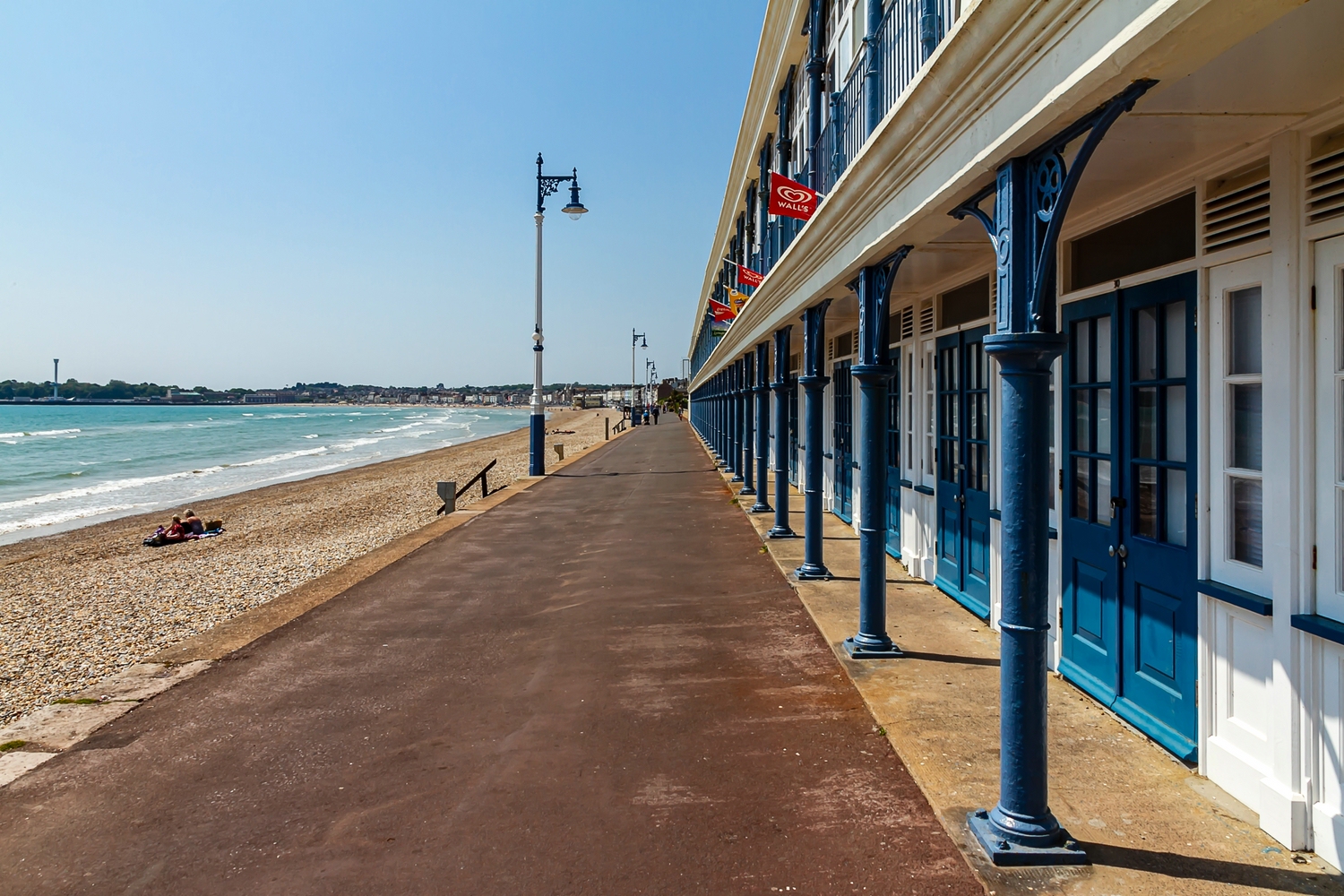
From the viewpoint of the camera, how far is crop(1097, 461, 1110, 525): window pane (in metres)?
4.95

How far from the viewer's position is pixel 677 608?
811cm

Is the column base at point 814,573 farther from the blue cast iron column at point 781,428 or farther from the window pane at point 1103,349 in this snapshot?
the window pane at point 1103,349

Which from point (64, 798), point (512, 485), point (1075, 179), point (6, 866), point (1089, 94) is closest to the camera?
point (1089, 94)

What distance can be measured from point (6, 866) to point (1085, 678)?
5.66 metres

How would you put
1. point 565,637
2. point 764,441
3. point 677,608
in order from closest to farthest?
point 565,637, point 677,608, point 764,441

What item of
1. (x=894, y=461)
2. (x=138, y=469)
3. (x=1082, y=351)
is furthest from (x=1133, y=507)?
(x=138, y=469)

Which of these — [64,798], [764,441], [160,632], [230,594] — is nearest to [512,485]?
[764,441]

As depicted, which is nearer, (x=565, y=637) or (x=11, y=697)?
(x=11, y=697)

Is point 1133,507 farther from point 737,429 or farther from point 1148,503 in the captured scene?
point 737,429

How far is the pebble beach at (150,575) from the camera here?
775 centimetres

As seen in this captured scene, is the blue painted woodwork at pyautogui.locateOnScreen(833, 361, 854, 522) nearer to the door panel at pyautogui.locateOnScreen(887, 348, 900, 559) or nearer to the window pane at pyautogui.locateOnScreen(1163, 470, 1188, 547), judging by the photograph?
the door panel at pyautogui.locateOnScreen(887, 348, 900, 559)

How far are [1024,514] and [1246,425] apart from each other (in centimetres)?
127

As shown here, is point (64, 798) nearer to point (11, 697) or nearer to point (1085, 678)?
point (11, 697)

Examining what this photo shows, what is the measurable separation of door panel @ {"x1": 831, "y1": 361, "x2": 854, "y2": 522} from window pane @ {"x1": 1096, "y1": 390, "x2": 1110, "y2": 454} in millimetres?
7076
